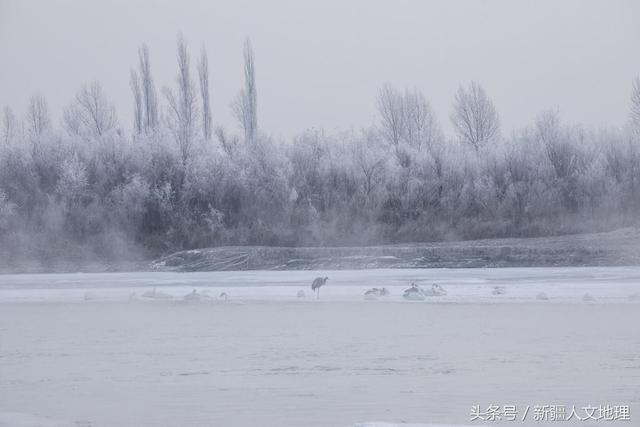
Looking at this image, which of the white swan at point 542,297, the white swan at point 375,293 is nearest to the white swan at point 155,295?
the white swan at point 375,293

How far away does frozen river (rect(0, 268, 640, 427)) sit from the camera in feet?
26.2

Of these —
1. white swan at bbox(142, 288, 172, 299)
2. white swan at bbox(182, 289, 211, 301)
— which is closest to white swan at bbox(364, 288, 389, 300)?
white swan at bbox(182, 289, 211, 301)

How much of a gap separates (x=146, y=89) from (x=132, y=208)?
471 inches

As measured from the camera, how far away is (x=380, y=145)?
35.1 m

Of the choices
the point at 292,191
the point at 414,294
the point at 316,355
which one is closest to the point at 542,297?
the point at 414,294

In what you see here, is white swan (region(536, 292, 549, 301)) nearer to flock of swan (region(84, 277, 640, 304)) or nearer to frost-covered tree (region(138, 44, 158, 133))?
flock of swan (region(84, 277, 640, 304))

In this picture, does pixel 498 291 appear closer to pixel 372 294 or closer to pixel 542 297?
pixel 542 297

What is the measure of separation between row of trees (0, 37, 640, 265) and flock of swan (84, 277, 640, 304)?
9278 millimetres

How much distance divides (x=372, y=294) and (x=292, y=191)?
1342cm

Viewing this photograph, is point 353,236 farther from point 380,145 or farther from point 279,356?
point 279,356

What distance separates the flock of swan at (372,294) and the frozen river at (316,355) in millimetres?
118

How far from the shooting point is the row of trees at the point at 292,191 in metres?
28.2

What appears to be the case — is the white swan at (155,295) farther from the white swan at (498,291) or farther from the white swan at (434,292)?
the white swan at (498,291)

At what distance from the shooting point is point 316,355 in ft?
35.1
